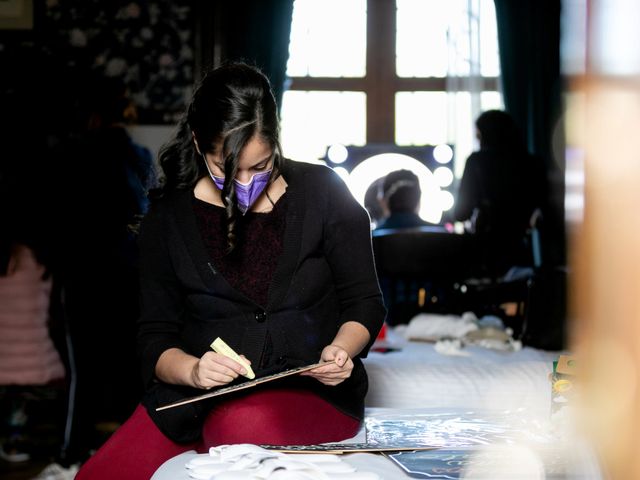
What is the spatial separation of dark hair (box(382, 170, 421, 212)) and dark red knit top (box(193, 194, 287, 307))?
2.59 m

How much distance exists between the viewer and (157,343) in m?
1.75

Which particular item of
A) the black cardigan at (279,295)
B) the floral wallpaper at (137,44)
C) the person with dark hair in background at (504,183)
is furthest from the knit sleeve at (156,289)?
the floral wallpaper at (137,44)

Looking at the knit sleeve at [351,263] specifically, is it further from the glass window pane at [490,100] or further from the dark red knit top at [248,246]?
the glass window pane at [490,100]

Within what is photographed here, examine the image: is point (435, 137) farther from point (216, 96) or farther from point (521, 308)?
point (216, 96)

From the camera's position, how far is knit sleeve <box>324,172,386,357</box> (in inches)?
69.6

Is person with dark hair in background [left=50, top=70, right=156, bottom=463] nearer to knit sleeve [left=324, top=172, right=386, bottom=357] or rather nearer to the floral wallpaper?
knit sleeve [left=324, top=172, right=386, bottom=357]

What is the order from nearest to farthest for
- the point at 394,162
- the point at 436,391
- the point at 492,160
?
the point at 436,391, the point at 492,160, the point at 394,162

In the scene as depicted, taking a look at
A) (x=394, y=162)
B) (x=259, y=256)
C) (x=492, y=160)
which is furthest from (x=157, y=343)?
(x=394, y=162)

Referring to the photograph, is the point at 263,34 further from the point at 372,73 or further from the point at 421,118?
the point at 421,118

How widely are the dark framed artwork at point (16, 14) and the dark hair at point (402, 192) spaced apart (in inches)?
89.2

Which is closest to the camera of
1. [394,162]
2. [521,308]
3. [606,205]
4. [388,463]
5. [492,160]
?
[606,205]

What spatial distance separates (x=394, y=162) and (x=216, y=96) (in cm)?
352

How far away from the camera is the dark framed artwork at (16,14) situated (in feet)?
16.8

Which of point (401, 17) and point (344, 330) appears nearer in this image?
point (344, 330)
